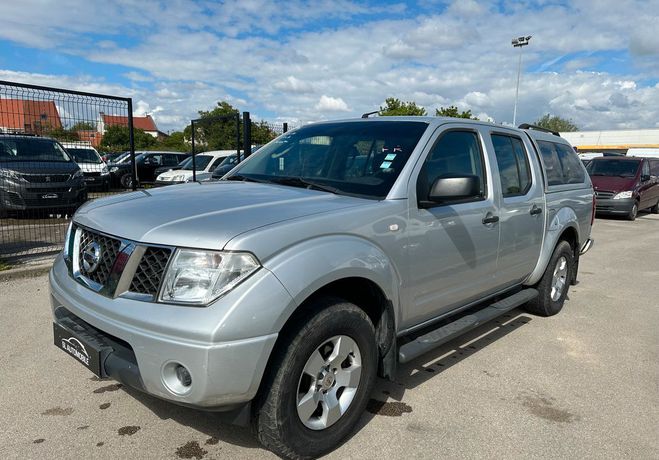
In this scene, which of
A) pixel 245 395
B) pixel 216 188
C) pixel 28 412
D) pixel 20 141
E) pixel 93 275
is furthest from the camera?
pixel 20 141

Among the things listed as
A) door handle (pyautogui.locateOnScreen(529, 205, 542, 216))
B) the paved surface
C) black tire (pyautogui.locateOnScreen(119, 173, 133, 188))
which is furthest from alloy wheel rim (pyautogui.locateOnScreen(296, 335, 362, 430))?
black tire (pyautogui.locateOnScreen(119, 173, 133, 188))

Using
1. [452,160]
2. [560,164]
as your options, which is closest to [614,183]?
[560,164]

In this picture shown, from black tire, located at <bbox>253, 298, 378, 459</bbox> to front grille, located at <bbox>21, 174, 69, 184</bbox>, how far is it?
7.56 meters

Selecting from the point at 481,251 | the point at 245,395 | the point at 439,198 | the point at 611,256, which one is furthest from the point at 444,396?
the point at 611,256

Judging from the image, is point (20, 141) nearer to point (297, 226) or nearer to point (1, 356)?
point (1, 356)

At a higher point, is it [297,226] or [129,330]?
[297,226]

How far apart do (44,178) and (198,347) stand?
801 cm

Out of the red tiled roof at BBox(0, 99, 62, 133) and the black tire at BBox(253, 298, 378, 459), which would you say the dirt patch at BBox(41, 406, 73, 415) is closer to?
the black tire at BBox(253, 298, 378, 459)

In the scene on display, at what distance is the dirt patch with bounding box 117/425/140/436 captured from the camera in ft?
9.47

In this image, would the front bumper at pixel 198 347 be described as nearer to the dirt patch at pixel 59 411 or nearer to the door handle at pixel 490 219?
the dirt patch at pixel 59 411

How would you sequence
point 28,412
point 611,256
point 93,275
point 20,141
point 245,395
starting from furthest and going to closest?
point 611,256 → point 20,141 → point 28,412 → point 93,275 → point 245,395

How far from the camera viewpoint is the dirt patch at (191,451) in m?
2.69

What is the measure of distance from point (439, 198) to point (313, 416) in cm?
151

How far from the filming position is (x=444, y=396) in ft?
11.3
